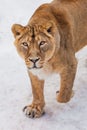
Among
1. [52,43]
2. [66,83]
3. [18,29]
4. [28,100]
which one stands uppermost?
[18,29]

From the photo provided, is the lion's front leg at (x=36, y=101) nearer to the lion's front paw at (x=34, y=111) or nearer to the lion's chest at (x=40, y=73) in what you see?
the lion's front paw at (x=34, y=111)

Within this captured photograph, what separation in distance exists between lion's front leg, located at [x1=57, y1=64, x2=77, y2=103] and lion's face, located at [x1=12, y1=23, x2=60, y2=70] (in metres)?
0.42

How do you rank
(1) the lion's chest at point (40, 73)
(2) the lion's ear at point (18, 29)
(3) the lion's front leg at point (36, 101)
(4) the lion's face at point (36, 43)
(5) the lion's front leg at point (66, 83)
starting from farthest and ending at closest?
(3) the lion's front leg at point (36, 101) < (5) the lion's front leg at point (66, 83) < (1) the lion's chest at point (40, 73) < (2) the lion's ear at point (18, 29) < (4) the lion's face at point (36, 43)

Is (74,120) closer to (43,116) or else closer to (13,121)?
(43,116)

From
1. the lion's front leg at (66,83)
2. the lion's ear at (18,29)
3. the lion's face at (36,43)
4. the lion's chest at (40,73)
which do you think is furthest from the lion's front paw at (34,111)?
the lion's ear at (18,29)

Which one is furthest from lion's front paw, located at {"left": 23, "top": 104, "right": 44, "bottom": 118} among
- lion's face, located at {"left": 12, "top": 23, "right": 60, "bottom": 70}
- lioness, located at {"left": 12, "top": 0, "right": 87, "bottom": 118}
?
lion's face, located at {"left": 12, "top": 23, "right": 60, "bottom": 70}

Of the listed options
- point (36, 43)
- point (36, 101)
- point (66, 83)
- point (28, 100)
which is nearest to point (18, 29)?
point (36, 43)

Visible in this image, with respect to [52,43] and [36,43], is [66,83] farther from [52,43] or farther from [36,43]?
[36,43]

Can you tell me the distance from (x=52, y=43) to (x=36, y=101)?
0.96m

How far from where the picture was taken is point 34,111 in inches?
194

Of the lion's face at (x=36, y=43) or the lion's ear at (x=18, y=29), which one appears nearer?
the lion's face at (x=36, y=43)

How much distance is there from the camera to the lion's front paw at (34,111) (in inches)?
194

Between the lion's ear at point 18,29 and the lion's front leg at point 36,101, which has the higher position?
the lion's ear at point 18,29

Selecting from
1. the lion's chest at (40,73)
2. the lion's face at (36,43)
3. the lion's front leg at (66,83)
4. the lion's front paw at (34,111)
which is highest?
the lion's face at (36,43)
